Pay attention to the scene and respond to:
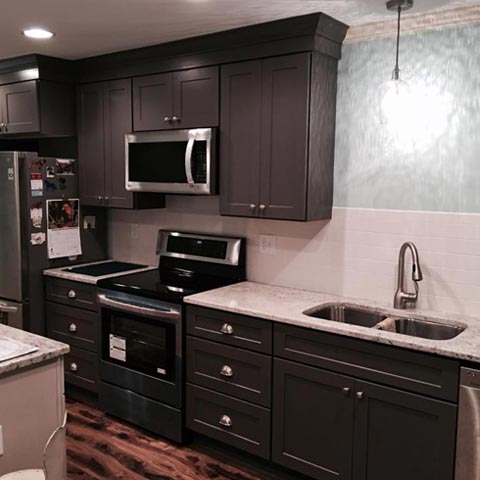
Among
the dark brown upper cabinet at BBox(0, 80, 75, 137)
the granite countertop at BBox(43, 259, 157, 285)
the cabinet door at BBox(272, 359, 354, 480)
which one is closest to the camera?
the cabinet door at BBox(272, 359, 354, 480)

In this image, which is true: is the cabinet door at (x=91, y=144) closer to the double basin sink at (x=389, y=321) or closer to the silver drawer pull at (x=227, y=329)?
the silver drawer pull at (x=227, y=329)

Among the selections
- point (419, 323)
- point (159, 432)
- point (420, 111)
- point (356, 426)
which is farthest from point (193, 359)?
point (420, 111)

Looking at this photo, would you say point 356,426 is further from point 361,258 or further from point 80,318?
→ point 80,318

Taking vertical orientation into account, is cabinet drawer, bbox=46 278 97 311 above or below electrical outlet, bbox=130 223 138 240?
below

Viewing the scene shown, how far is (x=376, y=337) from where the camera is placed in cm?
237

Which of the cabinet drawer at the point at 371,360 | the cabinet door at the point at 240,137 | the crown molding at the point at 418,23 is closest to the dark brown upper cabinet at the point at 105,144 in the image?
the cabinet door at the point at 240,137

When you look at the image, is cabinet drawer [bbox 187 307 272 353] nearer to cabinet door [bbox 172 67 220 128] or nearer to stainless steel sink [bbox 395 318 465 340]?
stainless steel sink [bbox 395 318 465 340]

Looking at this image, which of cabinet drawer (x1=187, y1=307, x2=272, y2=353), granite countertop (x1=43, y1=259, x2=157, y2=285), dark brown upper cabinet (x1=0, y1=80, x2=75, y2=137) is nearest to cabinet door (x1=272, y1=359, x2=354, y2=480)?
cabinet drawer (x1=187, y1=307, x2=272, y2=353)

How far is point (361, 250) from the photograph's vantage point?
3086 mm

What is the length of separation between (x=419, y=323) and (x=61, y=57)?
117 inches

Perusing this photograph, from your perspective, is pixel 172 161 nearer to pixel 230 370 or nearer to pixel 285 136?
pixel 285 136

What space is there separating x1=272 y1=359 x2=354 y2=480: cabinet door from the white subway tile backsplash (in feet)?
2.25

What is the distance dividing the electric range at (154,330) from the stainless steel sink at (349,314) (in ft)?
2.38

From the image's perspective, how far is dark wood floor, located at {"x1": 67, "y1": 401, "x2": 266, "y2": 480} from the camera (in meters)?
2.90
